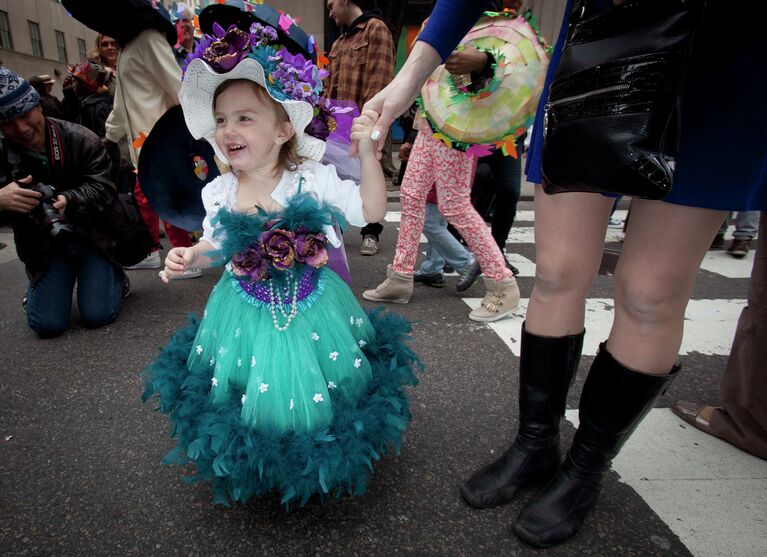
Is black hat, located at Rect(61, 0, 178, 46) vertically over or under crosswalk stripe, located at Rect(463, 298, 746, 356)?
over

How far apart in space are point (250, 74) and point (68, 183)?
1963 mm

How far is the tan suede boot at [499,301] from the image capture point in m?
2.78

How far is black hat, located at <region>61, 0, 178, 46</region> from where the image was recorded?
2.82 metres

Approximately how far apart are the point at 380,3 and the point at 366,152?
408 inches

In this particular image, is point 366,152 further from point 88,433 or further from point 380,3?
point 380,3

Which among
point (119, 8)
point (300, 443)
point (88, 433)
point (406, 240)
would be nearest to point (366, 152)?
point (300, 443)

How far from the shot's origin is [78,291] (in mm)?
2717

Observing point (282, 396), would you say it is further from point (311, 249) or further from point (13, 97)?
point (13, 97)

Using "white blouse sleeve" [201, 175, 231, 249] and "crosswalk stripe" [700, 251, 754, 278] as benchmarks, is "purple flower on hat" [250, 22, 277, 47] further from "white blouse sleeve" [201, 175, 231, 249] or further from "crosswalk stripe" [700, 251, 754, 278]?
"crosswalk stripe" [700, 251, 754, 278]

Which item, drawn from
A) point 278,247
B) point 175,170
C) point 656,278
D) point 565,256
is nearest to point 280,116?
point 278,247

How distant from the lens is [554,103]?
0.95 meters

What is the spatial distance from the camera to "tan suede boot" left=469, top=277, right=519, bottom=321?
2.30m

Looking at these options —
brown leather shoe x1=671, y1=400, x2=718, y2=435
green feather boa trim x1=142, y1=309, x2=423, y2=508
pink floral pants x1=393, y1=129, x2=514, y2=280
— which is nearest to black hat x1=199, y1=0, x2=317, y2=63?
green feather boa trim x1=142, y1=309, x2=423, y2=508

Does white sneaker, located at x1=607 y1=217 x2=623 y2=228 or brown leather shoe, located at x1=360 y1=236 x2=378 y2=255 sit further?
white sneaker, located at x1=607 y1=217 x2=623 y2=228
